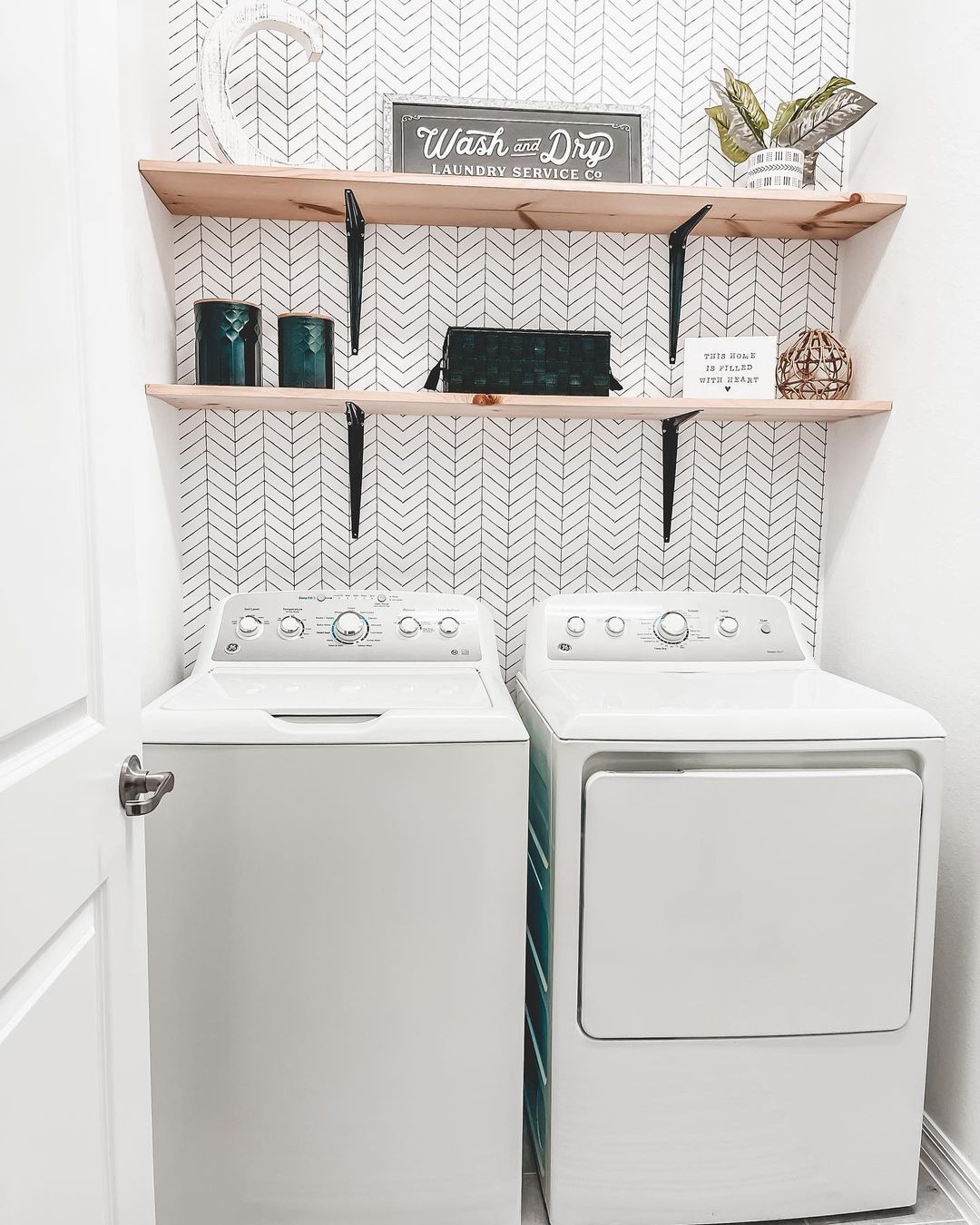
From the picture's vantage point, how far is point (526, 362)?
1.82 meters

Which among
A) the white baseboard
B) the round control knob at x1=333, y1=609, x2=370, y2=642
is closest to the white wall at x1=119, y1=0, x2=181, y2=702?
the round control knob at x1=333, y1=609, x2=370, y2=642

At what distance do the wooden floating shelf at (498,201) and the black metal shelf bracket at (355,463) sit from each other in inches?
17.4

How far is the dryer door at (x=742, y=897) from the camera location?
1437 mm

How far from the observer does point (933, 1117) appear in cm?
170

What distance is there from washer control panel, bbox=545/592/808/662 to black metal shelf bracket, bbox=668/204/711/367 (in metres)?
0.61

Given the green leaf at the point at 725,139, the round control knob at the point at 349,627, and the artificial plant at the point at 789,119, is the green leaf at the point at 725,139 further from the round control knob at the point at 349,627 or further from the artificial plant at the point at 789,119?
the round control knob at the point at 349,627

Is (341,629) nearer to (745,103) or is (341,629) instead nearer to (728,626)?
(728,626)

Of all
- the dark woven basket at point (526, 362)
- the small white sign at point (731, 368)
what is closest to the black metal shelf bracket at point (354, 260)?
the dark woven basket at point (526, 362)

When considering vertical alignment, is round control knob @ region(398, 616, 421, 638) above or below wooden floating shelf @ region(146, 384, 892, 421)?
below

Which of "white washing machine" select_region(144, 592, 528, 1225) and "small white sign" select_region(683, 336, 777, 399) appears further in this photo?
"small white sign" select_region(683, 336, 777, 399)

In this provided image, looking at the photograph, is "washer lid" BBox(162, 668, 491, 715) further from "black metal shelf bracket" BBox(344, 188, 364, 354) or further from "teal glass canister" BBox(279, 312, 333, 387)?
"black metal shelf bracket" BBox(344, 188, 364, 354)

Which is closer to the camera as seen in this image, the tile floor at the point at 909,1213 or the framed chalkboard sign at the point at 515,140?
the tile floor at the point at 909,1213

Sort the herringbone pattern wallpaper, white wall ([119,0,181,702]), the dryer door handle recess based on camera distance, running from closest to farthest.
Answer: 1. the dryer door handle recess
2. white wall ([119,0,181,702])
3. the herringbone pattern wallpaper

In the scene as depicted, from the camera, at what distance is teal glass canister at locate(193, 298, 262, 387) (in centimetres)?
179
